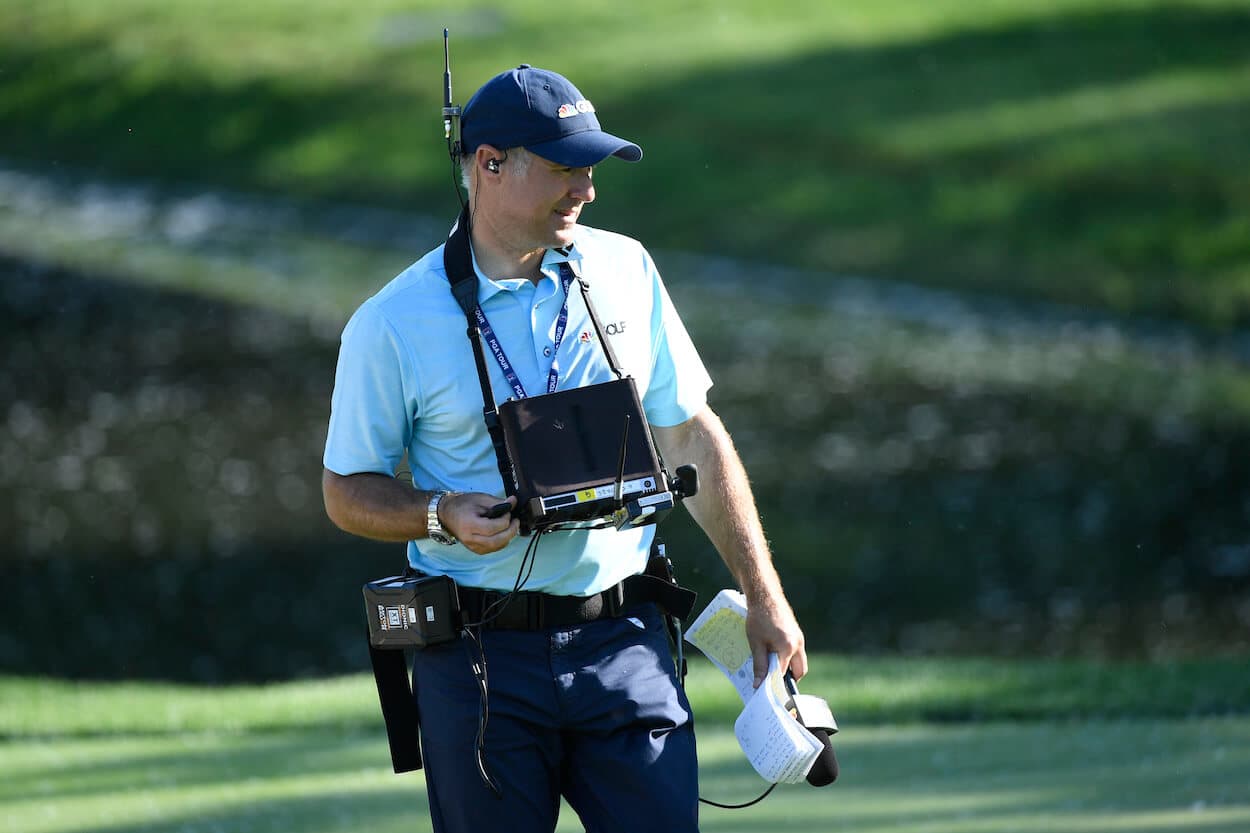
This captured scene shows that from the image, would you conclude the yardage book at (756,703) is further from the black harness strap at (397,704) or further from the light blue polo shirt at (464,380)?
the black harness strap at (397,704)

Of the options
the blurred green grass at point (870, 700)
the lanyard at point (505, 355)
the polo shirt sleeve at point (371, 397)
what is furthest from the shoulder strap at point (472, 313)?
the blurred green grass at point (870, 700)

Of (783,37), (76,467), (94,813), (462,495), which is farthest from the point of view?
(783,37)

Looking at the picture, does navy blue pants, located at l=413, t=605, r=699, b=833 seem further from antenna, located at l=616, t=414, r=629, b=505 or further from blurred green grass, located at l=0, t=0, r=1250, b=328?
blurred green grass, located at l=0, t=0, r=1250, b=328

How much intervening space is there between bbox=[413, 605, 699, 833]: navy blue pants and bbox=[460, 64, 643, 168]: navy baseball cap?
2.67 ft

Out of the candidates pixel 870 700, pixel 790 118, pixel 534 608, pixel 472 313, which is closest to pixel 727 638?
pixel 534 608

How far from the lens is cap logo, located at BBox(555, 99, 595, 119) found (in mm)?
3311

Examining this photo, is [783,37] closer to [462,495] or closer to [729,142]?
[729,142]

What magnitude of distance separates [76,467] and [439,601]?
1311 cm

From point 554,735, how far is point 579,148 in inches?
39.6

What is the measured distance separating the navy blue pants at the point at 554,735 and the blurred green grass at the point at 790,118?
1498 centimetres

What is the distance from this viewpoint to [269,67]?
61.8 feet

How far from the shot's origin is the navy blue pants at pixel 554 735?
3244 mm

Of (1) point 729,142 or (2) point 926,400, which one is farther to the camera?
(1) point 729,142

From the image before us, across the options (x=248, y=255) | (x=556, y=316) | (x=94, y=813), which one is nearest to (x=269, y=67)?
(x=248, y=255)
